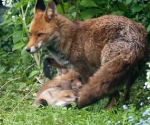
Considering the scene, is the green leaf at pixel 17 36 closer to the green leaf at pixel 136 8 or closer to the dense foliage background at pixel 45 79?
the dense foliage background at pixel 45 79

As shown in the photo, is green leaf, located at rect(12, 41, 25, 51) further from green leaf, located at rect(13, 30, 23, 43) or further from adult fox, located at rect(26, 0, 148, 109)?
adult fox, located at rect(26, 0, 148, 109)

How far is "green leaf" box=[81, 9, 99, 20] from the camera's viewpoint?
9531 mm

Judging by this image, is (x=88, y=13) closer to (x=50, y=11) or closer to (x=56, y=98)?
(x=50, y=11)

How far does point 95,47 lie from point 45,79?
2277 millimetres

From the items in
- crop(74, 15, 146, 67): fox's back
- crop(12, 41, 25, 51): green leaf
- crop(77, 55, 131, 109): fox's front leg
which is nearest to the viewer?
crop(77, 55, 131, 109): fox's front leg

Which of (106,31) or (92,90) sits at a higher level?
(106,31)

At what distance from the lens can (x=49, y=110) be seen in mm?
8078

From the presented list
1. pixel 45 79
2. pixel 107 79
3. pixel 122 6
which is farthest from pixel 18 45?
pixel 107 79

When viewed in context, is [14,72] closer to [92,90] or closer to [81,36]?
[81,36]

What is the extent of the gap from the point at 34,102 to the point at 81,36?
1397 millimetres

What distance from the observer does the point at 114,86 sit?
7.79m

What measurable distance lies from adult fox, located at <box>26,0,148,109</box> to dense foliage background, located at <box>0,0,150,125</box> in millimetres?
317

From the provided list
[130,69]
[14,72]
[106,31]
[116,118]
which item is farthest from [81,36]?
[14,72]

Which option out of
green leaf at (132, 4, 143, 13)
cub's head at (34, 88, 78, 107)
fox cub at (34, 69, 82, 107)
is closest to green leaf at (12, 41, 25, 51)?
fox cub at (34, 69, 82, 107)
